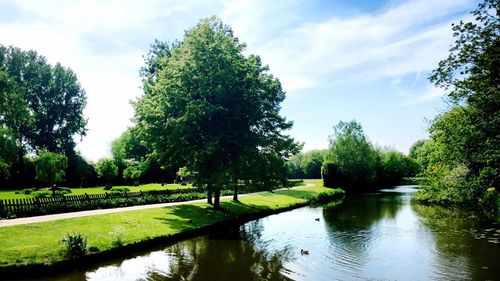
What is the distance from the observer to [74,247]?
17.1 meters

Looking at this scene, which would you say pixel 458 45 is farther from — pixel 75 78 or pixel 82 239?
pixel 75 78

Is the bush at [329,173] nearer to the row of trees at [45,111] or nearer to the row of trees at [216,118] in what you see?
the row of trees at [216,118]

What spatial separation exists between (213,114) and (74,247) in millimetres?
15100

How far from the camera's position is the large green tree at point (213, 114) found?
28.8m

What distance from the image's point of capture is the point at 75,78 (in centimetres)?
7788

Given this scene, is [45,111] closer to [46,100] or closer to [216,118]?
[46,100]

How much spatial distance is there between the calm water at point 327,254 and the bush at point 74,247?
1.10 meters

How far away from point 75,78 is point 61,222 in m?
63.8

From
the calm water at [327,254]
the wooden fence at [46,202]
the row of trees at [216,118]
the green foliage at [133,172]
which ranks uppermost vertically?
the row of trees at [216,118]

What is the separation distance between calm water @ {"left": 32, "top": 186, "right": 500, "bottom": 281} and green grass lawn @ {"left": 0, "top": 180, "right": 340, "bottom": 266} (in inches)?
63.4

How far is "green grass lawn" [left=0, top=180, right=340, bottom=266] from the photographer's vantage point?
16.5 metres

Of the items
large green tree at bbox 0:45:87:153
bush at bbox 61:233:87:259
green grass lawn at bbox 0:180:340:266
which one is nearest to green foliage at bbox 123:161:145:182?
large green tree at bbox 0:45:87:153

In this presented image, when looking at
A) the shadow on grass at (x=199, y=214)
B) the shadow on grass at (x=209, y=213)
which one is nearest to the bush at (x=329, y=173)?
the shadow on grass at (x=209, y=213)

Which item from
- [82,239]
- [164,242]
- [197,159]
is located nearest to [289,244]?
[164,242]
